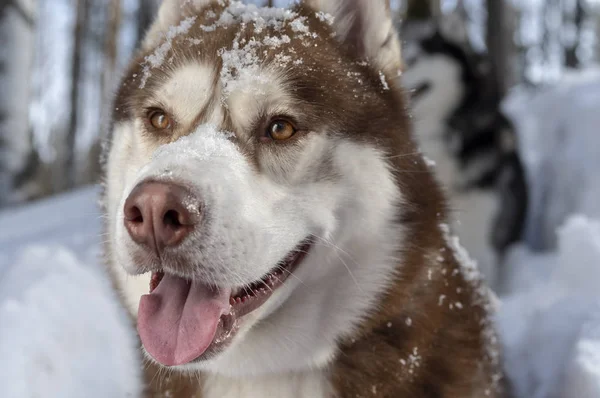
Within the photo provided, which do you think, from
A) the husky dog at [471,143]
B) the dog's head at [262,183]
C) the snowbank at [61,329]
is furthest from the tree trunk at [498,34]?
the dog's head at [262,183]

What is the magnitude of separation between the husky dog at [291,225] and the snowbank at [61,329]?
69 centimetres

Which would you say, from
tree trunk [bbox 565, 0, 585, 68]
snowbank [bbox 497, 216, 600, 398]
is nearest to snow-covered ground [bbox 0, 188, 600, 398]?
snowbank [bbox 497, 216, 600, 398]

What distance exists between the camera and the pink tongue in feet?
5.53

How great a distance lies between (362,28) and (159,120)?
2.63 feet

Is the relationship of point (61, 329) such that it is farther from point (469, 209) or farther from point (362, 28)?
point (469, 209)

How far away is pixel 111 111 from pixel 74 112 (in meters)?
13.5

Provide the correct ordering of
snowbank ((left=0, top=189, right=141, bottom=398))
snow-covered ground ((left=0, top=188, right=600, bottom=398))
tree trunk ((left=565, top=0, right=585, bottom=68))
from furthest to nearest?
tree trunk ((left=565, top=0, right=585, bottom=68)) → snowbank ((left=0, top=189, right=141, bottom=398)) → snow-covered ground ((left=0, top=188, right=600, bottom=398))

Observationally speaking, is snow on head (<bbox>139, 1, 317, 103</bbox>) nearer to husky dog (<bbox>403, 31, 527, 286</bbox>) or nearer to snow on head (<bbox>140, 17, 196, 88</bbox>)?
snow on head (<bbox>140, 17, 196, 88</bbox>)

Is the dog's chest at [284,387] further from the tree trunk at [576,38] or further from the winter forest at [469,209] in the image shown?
the tree trunk at [576,38]

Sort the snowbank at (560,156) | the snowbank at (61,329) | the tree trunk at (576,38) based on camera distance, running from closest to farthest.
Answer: the snowbank at (61,329) → the snowbank at (560,156) → the tree trunk at (576,38)

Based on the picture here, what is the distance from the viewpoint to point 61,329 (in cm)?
341

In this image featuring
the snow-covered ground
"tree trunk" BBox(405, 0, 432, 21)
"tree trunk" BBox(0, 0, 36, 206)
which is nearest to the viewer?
the snow-covered ground

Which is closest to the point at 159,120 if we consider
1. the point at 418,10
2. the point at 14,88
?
the point at 14,88

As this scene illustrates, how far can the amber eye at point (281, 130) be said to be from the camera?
1.91m
